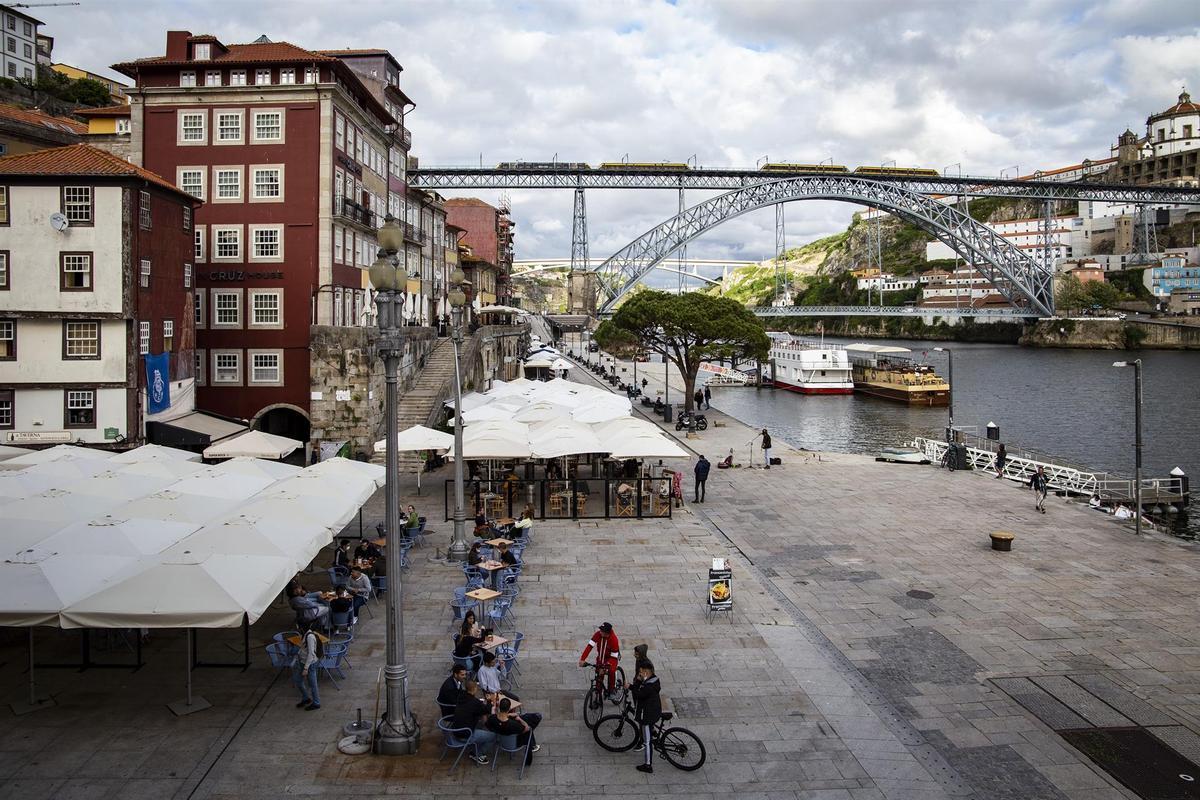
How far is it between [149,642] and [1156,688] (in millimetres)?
14781

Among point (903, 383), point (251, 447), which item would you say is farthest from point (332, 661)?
point (903, 383)

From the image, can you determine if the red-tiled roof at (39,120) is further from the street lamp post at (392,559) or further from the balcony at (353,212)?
the street lamp post at (392,559)

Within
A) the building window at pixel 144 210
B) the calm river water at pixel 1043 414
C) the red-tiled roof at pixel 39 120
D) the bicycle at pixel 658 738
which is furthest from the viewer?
the calm river water at pixel 1043 414

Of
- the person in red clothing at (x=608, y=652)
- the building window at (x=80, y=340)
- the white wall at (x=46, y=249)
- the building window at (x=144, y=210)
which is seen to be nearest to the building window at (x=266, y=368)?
the building window at (x=144, y=210)

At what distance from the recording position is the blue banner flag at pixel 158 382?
2795 cm

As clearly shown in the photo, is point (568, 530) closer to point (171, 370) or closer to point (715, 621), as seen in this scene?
point (715, 621)

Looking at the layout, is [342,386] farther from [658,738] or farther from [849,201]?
[849,201]

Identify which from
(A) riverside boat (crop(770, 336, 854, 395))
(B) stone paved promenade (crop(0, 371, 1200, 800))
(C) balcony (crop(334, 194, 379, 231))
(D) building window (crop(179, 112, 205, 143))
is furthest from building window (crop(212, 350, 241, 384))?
(A) riverside boat (crop(770, 336, 854, 395))

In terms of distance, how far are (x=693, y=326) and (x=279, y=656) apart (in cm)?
4033

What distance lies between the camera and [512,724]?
9.88 meters

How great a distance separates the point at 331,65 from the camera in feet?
112

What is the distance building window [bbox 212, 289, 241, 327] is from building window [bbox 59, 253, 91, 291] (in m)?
7.93

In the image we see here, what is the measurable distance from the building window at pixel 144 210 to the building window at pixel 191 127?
7.70 meters

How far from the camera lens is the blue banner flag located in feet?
91.7
